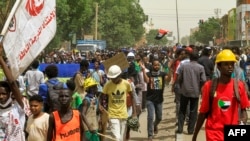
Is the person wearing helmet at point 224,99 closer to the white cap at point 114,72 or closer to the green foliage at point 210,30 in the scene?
the white cap at point 114,72

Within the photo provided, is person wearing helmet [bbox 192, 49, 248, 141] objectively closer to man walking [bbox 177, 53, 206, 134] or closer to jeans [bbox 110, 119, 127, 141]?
jeans [bbox 110, 119, 127, 141]

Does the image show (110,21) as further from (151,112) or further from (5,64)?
(5,64)

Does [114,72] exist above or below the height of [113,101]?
above

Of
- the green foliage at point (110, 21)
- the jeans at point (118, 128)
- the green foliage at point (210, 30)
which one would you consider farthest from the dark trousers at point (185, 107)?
the green foliage at point (210, 30)

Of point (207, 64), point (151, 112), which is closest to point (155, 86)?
point (151, 112)

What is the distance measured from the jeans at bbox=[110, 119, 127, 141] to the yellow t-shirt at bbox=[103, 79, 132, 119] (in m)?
0.09

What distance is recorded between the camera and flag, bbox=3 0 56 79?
572 cm

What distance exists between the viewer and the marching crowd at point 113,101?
5832 millimetres

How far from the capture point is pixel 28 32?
5863mm

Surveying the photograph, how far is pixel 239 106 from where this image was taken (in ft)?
19.2

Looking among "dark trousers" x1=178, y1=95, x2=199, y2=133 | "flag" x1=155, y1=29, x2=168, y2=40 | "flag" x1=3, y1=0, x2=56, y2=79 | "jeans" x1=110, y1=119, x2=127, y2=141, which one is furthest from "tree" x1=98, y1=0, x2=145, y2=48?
"flag" x1=3, y1=0, x2=56, y2=79

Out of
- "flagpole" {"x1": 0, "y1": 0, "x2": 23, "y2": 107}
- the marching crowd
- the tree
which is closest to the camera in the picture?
"flagpole" {"x1": 0, "y1": 0, "x2": 23, "y2": 107}

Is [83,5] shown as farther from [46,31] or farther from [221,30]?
[221,30]

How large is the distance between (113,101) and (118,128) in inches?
16.5
